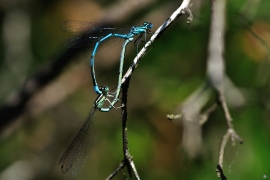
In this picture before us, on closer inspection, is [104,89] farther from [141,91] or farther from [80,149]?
[141,91]

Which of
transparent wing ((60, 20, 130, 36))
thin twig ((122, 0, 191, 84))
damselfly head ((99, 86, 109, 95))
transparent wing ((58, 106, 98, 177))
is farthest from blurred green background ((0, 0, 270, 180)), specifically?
thin twig ((122, 0, 191, 84))

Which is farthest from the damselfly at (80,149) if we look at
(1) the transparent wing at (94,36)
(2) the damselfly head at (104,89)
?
(1) the transparent wing at (94,36)

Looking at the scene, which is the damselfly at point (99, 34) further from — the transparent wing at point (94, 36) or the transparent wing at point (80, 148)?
the transparent wing at point (80, 148)

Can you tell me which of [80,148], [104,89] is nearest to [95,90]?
[104,89]

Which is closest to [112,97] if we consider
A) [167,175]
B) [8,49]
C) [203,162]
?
[203,162]

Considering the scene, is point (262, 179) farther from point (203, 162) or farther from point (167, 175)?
point (167, 175)

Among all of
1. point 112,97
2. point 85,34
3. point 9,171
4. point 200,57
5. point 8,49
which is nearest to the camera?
point 112,97
